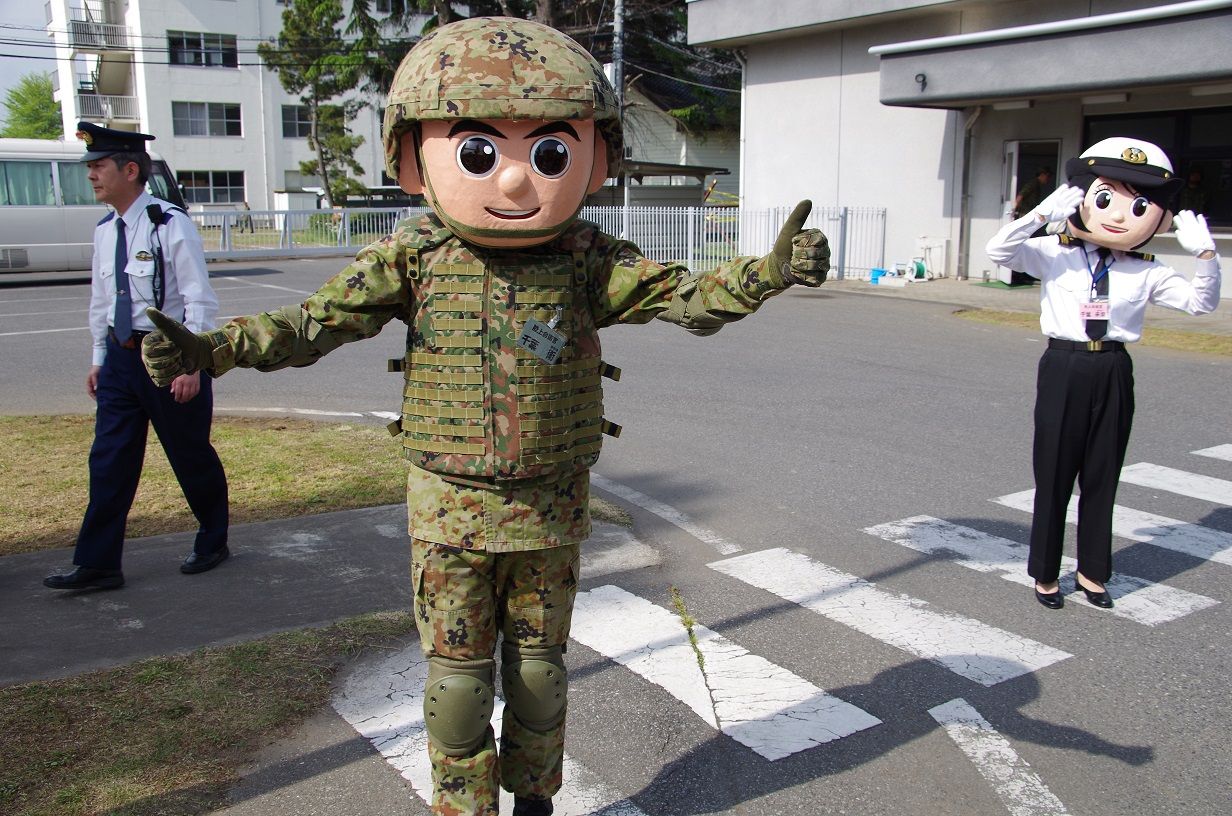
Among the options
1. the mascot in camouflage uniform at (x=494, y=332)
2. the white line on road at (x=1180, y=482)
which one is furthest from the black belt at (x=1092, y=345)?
the mascot in camouflage uniform at (x=494, y=332)

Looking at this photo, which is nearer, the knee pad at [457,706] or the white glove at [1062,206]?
the knee pad at [457,706]

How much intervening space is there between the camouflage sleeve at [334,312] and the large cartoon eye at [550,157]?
1.43 feet

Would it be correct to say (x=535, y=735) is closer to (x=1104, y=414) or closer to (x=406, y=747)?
(x=406, y=747)

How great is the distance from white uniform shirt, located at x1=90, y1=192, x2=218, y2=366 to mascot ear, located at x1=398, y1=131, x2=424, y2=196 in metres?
2.13

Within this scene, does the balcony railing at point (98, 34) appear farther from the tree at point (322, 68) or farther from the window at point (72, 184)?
the window at point (72, 184)

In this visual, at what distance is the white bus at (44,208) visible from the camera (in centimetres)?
1919

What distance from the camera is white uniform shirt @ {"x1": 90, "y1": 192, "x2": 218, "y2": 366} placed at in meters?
4.75

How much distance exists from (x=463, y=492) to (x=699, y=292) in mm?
821

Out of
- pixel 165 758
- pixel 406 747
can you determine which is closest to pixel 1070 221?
pixel 406 747

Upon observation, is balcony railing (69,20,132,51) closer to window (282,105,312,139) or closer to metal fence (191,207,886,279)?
window (282,105,312,139)

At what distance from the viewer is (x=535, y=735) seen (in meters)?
2.94

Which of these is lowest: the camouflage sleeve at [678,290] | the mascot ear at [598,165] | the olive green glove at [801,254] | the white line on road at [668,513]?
the white line on road at [668,513]

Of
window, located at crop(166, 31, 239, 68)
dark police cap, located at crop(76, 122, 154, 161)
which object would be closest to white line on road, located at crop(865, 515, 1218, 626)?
dark police cap, located at crop(76, 122, 154, 161)

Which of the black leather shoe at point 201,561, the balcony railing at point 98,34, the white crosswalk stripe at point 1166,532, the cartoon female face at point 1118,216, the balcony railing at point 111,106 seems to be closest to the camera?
the cartoon female face at point 1118,216
